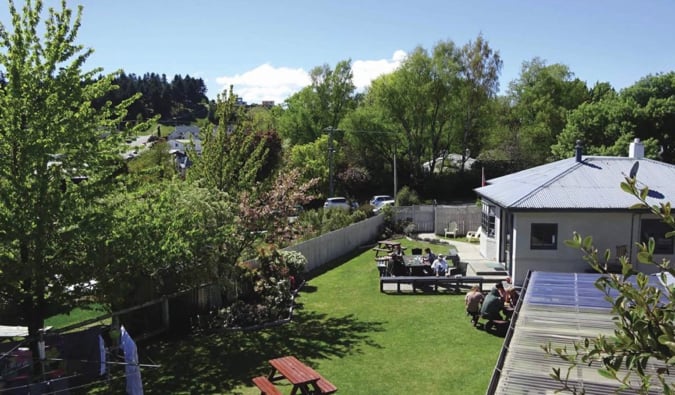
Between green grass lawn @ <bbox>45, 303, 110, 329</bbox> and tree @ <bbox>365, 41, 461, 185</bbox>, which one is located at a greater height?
tree @ <bbox>365, 41, 461, 185</bbox>

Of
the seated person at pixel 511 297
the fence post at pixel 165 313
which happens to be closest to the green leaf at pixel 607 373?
the seated person at pixel 511 297

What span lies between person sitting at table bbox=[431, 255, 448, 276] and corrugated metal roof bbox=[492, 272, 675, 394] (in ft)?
18.6

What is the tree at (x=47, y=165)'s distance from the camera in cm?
912

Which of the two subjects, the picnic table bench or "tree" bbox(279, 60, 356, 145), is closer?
the picnic table bench

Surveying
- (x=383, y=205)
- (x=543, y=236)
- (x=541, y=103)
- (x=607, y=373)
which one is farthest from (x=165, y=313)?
(x=541, y=103)

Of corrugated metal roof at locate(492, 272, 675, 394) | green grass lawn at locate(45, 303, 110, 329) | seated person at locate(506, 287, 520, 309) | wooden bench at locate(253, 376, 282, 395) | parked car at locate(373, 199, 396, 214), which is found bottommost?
green grass lawn at locate(45, 303, 110, 329)

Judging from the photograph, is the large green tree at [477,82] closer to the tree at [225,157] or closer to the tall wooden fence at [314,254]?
the tall wooden fence at [314,254]

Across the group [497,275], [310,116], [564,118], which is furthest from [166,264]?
[564,118]

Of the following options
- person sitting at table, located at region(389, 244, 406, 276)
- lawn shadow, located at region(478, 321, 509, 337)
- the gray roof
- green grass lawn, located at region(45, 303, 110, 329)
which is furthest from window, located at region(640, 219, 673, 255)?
green grass lawn, located at region(45, 303, 110, 329)

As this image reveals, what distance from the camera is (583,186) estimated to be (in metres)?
20.5

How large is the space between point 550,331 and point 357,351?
512 cm

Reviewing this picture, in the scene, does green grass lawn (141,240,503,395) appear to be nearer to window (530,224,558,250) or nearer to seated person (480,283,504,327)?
seated person (480,283,504,327)

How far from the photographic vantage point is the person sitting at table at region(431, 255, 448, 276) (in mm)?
19953

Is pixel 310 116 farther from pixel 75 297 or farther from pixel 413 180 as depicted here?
pixel 75 297
